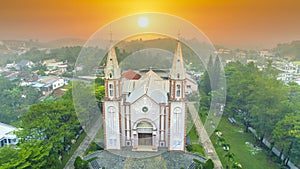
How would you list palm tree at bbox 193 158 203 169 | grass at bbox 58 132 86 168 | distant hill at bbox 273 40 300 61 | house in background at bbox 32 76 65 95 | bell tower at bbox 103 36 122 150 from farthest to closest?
distant hill at bbox 273 40 300 61 → house in background at bbox 32 76 65 95 → grass at bbox 58 132 86 168 → bell tower at bbox 103 36 122 150 → palm tree at bbox 193 158 203 169

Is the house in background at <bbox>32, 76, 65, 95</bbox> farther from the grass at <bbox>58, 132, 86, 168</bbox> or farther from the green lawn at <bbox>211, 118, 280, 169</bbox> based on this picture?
the green lawn at <bbox>211, 118, 280, 169</bbox>

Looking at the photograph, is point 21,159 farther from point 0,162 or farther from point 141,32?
point 141,32

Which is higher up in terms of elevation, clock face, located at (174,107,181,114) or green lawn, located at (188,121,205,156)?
clock face, located at (174,107,181,114)

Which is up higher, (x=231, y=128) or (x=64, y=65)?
(x=64, y=65)

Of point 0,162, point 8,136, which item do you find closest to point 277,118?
point 0,162

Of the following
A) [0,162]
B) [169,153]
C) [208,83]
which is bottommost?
[169,153]

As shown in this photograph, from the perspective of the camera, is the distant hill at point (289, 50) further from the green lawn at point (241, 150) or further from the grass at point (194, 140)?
the grass at point (194, 140)

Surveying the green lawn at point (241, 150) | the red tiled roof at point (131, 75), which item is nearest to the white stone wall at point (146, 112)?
the green lawn at point (241, 150)

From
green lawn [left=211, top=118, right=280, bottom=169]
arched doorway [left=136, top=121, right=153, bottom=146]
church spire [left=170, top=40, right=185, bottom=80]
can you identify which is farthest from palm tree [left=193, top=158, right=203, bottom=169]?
church spire [left=170, top=40, right=185, bottom=80]
